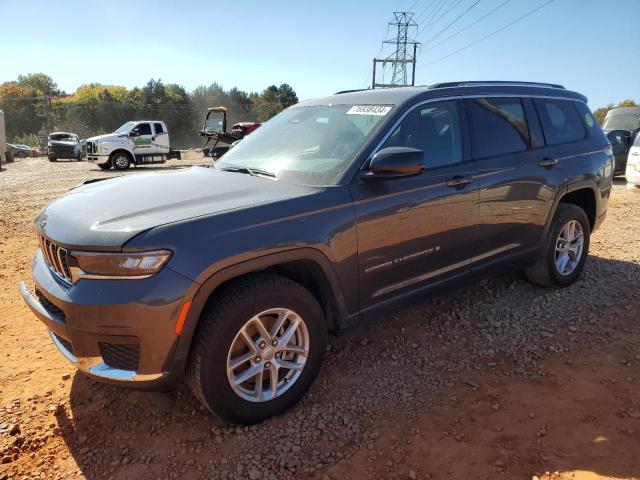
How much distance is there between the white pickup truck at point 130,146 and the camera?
19719 mm

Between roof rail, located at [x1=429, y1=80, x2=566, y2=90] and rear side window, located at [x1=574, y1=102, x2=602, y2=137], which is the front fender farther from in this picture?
rear side window, located at [x1=574, y1=102, x2=602, y2=137]

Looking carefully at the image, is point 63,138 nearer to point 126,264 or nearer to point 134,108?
point 126,264

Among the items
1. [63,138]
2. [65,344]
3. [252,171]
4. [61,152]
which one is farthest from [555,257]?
[63,138]

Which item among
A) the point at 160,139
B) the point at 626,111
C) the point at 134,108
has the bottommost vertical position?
the point at 160,139

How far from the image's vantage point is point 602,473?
2283 mm

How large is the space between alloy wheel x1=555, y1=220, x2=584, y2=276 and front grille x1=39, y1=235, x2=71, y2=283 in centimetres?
403

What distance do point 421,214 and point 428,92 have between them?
0.93 meters

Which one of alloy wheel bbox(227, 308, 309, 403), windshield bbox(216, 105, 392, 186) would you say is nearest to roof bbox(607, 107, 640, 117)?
windshield bbox(216, 105, 392, 186)

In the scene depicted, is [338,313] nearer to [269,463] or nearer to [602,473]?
[269,463]

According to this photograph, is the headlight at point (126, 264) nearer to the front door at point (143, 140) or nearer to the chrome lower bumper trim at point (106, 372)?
the chrome lower bumper trim at point (106, 372)

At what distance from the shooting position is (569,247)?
451cm

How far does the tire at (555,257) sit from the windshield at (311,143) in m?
2.16

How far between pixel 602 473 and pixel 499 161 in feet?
7.30

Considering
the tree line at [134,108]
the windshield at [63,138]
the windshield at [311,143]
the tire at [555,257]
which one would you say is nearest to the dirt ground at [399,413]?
the tire at [555,257]
